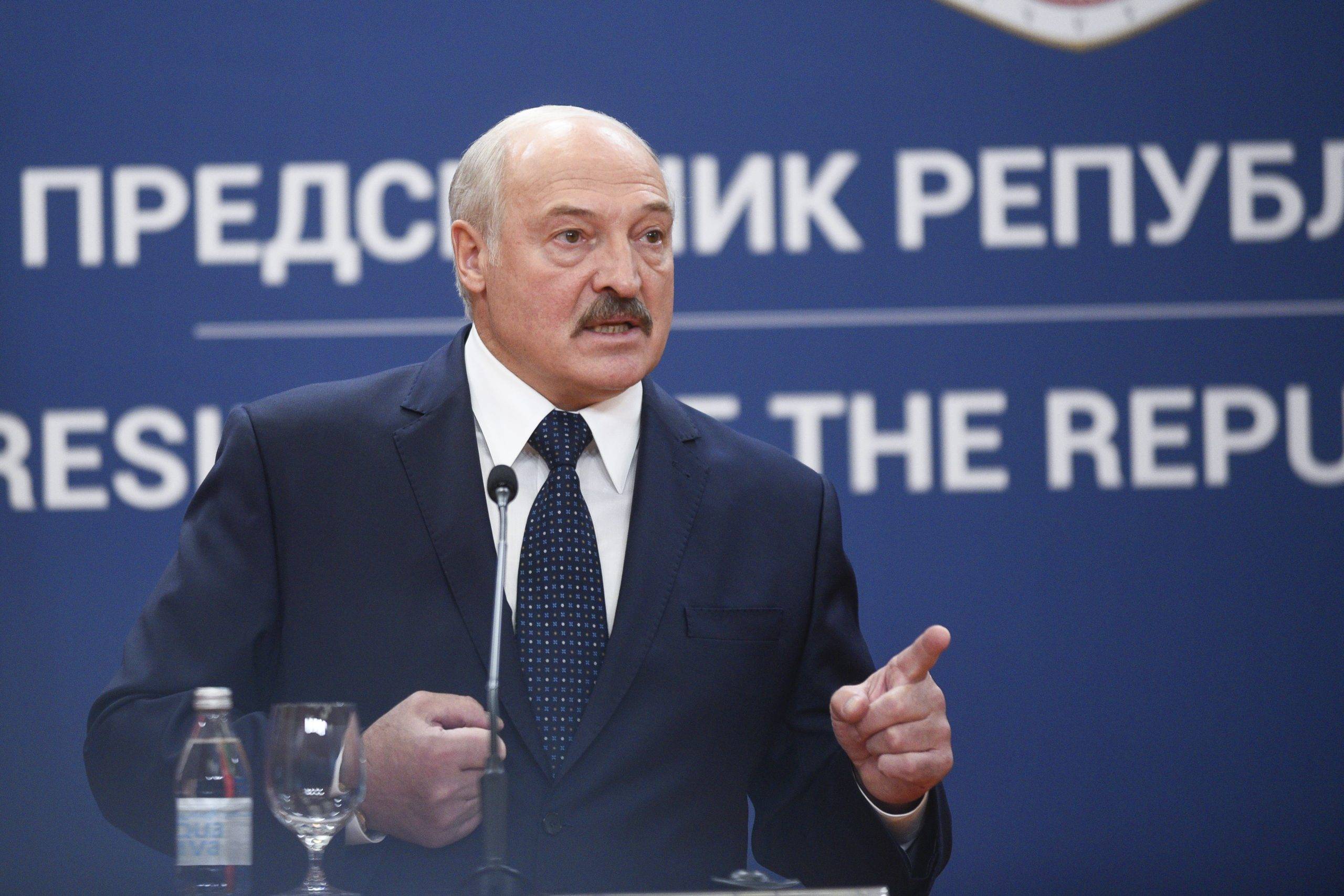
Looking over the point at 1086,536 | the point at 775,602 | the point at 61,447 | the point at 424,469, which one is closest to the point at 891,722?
the point at 775,602

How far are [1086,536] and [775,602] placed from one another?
144cm

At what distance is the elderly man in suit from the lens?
6.11 feet

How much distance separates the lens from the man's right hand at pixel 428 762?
1.50 meters

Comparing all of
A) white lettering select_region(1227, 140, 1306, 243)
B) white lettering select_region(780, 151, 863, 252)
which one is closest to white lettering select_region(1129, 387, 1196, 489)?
white lettering select_region(1227, 140, 1306, 243)

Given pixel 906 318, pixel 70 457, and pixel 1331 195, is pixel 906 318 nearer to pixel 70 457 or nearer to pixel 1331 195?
pixel 1331 195

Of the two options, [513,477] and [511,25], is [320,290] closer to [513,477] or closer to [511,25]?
[511,25]

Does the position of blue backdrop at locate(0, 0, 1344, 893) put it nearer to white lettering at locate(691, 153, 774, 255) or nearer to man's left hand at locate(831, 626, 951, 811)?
white lettering at locate(691, 153, 774, 255)

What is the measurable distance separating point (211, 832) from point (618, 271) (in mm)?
891

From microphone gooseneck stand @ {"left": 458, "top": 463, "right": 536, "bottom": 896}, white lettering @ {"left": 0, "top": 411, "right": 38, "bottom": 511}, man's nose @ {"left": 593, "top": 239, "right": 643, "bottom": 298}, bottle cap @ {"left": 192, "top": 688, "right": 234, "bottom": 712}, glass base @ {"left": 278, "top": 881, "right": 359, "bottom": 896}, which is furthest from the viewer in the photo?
white lettering @ {"left": 0, "top": 411, "right": 38, "bottom": 511}

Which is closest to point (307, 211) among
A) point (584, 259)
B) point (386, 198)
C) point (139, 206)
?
point (386, 198)

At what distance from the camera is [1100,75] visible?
335 cm

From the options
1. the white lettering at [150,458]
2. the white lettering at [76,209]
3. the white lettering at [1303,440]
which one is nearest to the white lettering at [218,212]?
the white lettering at [76,209]

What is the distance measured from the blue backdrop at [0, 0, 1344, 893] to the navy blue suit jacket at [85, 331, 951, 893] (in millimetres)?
1213

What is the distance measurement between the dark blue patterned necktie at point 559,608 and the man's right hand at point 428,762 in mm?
278
